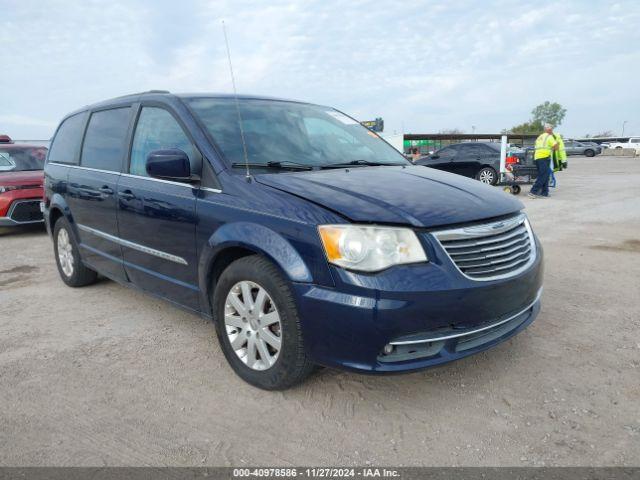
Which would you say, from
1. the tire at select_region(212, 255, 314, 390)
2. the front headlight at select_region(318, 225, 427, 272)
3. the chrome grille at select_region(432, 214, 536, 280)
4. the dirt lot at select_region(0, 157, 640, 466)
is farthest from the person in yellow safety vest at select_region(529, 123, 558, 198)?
the tire at select_region(212, 255, 314, 390)

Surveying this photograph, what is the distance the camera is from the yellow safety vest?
11.6 meters

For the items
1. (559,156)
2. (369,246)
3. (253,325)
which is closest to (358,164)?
(369,246)

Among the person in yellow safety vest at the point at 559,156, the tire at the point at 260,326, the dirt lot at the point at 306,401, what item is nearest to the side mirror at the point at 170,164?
the tire at the point at 260,326

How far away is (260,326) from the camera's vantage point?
272cm

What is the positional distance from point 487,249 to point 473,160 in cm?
1302

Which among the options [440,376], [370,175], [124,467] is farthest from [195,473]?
[370,175]

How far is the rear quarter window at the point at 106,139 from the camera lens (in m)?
3.93

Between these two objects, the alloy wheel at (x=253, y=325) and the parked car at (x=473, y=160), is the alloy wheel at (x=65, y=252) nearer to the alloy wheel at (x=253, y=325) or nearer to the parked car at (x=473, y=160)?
the alloy wheel at (x=253, y=325)

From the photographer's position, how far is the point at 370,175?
3.14 meters

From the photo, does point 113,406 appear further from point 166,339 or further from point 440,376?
point 440,376

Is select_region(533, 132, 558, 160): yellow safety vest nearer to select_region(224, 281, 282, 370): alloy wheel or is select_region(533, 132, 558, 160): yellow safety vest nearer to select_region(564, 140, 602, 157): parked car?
select_region(224, 281, 282, 370): alloy wheel

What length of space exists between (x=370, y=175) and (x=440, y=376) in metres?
1.28

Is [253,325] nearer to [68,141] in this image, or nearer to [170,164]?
[170,164]

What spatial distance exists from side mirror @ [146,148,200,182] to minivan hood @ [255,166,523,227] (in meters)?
0.47
